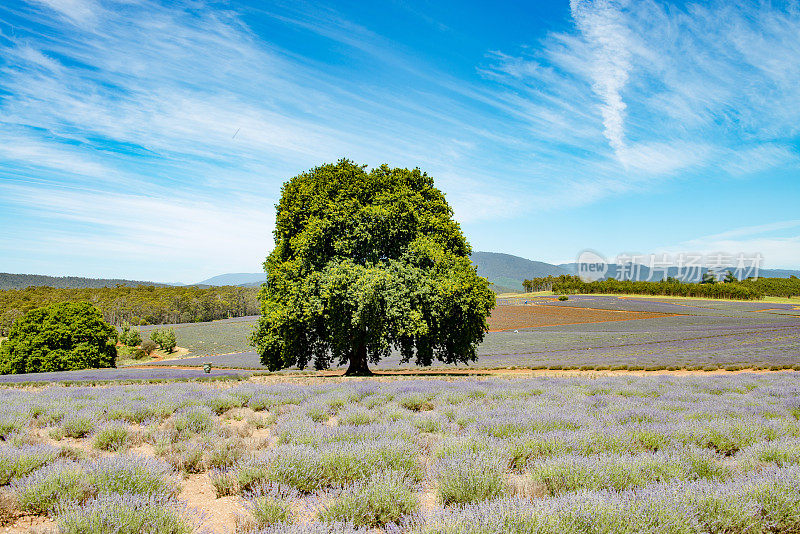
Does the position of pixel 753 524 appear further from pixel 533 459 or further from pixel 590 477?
pixel 533 459

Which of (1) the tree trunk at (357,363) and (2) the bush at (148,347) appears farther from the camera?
(2) the bush at (148,347)

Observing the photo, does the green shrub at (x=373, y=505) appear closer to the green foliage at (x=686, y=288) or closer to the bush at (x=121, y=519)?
the bush at (x=121, y=519)

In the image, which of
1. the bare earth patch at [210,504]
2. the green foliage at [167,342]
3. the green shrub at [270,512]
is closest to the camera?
the green shrub at [270,512]

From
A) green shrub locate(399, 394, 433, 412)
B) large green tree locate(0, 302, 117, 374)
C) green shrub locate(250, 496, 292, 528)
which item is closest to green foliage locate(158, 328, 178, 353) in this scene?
large green tree locate(0, 302, 117, 374)

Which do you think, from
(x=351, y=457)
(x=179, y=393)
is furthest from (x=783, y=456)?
(x=179, y=393)

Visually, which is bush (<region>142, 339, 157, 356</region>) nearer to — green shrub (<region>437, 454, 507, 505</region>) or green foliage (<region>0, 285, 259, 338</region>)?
green foliage (<region>0, 285, 259, 338</region>)

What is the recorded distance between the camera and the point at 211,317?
154 m

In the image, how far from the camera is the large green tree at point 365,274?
56.6ft

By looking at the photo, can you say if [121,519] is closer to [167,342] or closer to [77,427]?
[77,427]

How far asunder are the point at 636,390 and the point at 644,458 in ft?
24.7

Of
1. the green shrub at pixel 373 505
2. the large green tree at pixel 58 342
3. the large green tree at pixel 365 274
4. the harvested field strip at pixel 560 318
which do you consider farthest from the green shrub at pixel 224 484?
the harvested field strip at pixel 560 318

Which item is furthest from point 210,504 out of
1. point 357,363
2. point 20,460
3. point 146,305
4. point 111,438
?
point 146,305

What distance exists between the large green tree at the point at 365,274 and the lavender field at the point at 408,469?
8412 mm

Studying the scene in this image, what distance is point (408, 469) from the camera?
16.8ft
